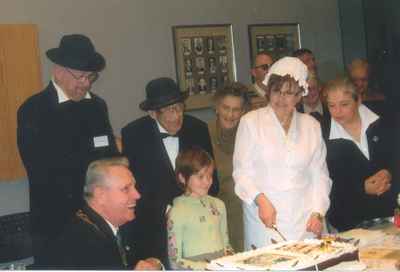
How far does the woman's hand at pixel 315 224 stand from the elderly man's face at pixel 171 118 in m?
0.72

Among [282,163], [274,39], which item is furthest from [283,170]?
[274,39]

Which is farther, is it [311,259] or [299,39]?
[299,39]

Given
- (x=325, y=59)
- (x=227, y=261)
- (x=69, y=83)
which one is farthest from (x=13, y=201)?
(x=325, y=59)

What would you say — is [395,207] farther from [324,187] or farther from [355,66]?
[355,66]

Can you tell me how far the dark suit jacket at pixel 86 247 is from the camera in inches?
73.5


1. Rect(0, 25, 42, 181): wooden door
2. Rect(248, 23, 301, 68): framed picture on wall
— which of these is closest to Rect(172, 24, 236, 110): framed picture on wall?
Rect(248, 23, 301, 68): framed picture on wall

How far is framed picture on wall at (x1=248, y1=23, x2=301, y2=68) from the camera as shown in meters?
4.79

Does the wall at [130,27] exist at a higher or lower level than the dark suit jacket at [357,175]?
higher

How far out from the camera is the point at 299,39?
529 cm

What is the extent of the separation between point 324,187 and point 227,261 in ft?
2.66

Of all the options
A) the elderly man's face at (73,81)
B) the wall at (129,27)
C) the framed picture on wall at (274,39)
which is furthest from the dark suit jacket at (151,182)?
the framed picture on wall at (274,39)

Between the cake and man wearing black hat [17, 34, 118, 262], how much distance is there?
0.99 m

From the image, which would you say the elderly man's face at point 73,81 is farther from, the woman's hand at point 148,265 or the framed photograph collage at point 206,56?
the framed photograph collage at point 206,56

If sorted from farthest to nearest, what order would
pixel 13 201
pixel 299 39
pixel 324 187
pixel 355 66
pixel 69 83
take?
1. pixel 299 39
2. pixel 355 66
3. pixel 13 201
4. pixel 69 83
5. pixel 324 187
